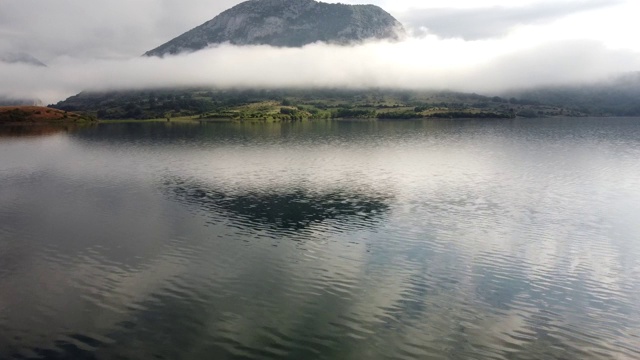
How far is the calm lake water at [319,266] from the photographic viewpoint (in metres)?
30.2

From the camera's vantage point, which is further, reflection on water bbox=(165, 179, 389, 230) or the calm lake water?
reflection on water bbox=(165, 179, 389, 230)

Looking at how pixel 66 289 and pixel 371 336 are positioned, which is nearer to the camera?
pixel 371 336

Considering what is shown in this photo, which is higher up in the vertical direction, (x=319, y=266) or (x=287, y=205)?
(x=287, y=205)

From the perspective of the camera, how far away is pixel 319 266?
4369 centimetres

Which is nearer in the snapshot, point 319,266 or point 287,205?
point 319,266

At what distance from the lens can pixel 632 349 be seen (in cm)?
2958

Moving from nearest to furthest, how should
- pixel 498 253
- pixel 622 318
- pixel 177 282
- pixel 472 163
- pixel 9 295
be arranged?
pixel 622 318
pixel 9 295
pixel 177 282
pixel 498 253
pixel 472 163

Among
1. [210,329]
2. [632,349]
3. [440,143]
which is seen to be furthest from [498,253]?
[440,143]

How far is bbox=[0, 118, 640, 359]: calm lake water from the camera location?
3025 centimetres

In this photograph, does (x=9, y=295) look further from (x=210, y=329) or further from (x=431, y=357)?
(x=431, y=357)

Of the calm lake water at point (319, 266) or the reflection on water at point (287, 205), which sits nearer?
the calm lake water at point (319, 266)

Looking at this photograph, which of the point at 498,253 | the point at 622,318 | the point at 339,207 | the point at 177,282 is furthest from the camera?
the point at 339,207

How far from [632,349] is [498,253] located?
18.8 meters

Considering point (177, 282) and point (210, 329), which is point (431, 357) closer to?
point (210, 329)
